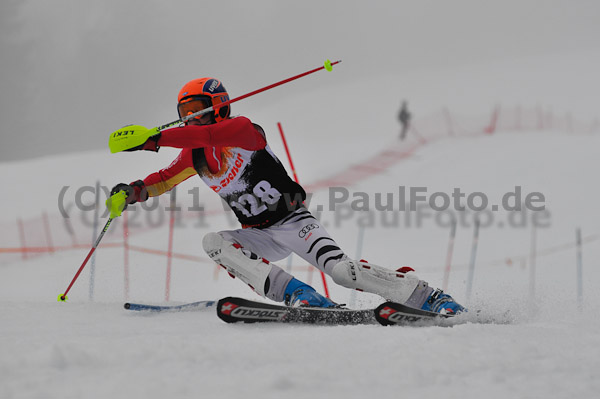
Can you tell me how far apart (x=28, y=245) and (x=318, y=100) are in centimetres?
5335

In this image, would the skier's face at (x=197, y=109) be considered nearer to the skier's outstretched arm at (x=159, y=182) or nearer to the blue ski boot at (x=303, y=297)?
the skier's outstretched arm at (x=159, y=182)

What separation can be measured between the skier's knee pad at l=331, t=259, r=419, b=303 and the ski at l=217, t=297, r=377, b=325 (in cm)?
37

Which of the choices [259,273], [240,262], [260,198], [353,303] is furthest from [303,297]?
[353,303]

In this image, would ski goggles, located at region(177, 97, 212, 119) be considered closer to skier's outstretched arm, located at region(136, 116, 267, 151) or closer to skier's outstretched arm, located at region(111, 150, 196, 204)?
skier's outstretched arm, located at region(111, 150, 196, 204)

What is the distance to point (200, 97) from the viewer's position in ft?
13.6

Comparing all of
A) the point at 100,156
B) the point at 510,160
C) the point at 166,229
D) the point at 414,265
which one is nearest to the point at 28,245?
the point at 166,229

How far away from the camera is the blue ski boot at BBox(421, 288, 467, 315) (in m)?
3.70

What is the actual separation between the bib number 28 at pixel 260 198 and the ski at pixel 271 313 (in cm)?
91

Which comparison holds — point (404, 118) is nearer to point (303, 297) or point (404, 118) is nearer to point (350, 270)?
point (350, 270)

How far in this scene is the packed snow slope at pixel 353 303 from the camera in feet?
6.63

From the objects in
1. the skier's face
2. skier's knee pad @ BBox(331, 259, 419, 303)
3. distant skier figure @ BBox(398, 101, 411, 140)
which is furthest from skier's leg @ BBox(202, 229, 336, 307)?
distant skier figure @ BBox(398, 101, 411, 140)

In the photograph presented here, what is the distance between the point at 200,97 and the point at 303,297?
159 cm

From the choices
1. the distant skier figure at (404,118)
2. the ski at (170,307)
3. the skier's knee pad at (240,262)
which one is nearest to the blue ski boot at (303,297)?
the skier's knee pad at (240,262)

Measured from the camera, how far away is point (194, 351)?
2256 mm
